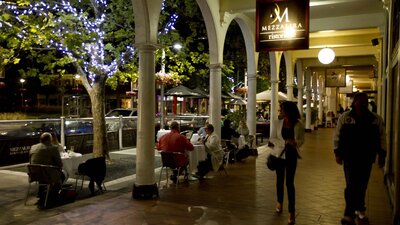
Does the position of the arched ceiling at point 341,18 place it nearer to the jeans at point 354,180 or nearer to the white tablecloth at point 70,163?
the white tablecloth at point 70,163

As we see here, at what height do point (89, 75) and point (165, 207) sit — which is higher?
point (89, 75)

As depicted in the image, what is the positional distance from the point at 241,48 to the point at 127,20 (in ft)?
33.1

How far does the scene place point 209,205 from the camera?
6.37m

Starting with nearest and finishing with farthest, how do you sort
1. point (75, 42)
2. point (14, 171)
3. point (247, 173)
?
point (75, 42) < point (247, 173) < point (14, 171)

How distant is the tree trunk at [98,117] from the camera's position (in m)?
11.0

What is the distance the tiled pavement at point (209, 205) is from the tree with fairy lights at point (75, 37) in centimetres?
297

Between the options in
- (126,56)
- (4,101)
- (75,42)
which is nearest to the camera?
(75,42)

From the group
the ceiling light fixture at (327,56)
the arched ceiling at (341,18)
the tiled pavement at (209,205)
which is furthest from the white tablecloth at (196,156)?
the ceiling light fixture at (327,56)

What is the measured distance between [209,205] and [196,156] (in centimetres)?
222

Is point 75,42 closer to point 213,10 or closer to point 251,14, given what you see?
point 213,10

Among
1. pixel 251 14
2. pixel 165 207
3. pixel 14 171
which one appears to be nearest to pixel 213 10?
pixel 251 14

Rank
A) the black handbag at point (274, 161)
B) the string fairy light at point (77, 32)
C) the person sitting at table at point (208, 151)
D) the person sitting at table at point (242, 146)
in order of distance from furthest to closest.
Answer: the person sitting at table at point (242, 146), the string fairy light at point (77, 32), the person sitting at table at point (208, 151), the black handbag at point (274, 161)

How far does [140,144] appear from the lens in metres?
6.87

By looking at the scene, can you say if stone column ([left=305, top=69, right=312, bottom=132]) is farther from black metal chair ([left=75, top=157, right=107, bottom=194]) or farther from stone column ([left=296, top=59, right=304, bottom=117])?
black metal chair ([left=75, top=157, right=107, bottom=194])
